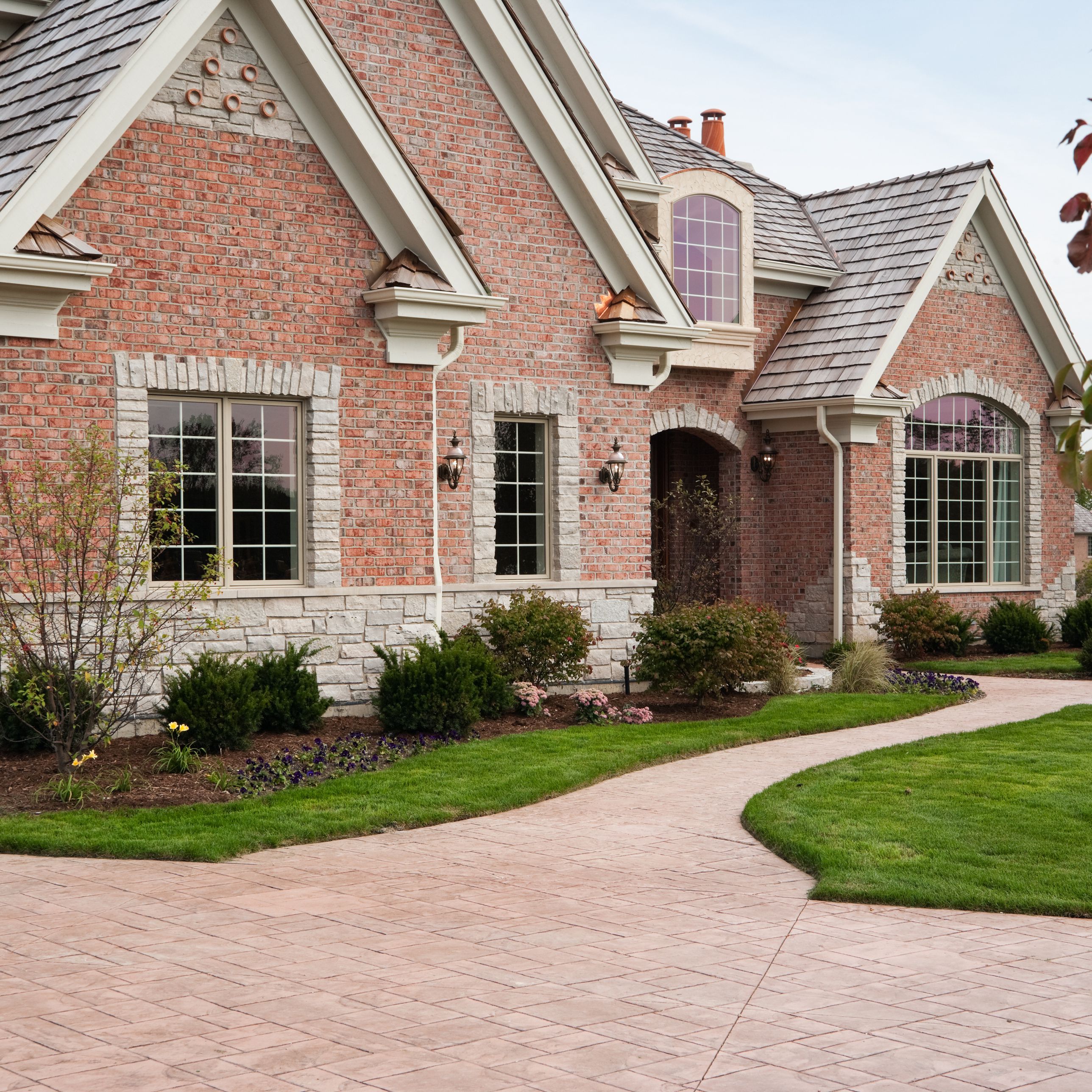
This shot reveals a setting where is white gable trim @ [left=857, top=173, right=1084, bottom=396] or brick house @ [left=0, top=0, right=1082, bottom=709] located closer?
brick house @ [left=0, top=0, right=1082, bottom=709]

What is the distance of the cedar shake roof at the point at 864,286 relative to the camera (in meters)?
19.3

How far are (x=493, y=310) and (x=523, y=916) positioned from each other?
28.6ft

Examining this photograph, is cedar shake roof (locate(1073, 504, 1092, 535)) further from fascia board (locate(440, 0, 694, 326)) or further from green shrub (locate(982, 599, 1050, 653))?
fascia board (locate(440, 0, 694, 326))

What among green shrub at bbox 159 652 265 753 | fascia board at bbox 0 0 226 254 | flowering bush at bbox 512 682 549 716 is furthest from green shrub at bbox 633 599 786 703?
fascia board at bbox 0 0 226 254

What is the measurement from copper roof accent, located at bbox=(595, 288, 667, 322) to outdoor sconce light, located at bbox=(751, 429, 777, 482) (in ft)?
16.0

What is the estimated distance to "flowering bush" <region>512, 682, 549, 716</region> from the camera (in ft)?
44.0

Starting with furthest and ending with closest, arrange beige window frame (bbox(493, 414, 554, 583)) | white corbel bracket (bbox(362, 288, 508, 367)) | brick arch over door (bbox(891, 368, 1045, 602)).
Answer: brick arch over door (bbox(891, 368, 1045, 602)), beige window frame (bbox(493, 414, 554, 583)), white corbel bracket (bbox(362, 288, 508, 367))

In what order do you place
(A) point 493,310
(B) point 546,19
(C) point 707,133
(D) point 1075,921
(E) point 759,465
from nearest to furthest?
1. (D) point 1075,921
2. (A) point 493,310
3. (B) point 546,19
4. (E) point 759,465
5. (C) point 707,133

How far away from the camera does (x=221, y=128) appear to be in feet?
40.6

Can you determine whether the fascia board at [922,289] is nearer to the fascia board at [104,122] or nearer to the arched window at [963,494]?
the arched window at [963,494]

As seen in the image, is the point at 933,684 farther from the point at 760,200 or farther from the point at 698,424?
the point at 760,200

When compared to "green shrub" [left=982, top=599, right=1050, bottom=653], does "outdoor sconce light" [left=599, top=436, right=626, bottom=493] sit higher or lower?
higher

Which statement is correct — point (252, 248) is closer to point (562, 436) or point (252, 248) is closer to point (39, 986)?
point (562, 436)

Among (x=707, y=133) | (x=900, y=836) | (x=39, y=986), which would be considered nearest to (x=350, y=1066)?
(x=39, y=986)
